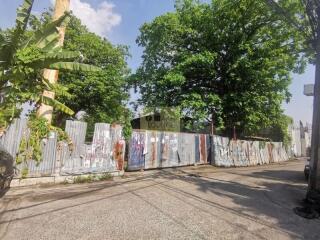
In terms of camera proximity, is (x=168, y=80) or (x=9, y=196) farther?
(x=168, y=80)

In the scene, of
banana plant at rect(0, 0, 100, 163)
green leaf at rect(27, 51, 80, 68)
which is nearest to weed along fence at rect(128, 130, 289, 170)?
banana plant at rect(0, 0, 100, 163)

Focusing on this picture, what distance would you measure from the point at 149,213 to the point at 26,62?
5.45m

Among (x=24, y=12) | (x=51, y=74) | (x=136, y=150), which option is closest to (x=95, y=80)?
(x=136, y=150)

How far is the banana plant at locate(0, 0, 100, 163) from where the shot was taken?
24.9 feet

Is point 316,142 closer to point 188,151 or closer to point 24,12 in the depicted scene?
point 24,12

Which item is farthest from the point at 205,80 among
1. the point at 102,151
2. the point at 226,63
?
the point at 102,151

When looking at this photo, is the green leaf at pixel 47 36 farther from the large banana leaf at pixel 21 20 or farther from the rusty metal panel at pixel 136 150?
the rusty metal panel at pixel 136 150

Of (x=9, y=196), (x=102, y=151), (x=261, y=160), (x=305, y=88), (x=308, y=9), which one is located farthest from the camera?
(x=261, y=160)

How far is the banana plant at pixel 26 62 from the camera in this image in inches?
299

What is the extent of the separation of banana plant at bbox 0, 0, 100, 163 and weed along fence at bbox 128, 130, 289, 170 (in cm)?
586

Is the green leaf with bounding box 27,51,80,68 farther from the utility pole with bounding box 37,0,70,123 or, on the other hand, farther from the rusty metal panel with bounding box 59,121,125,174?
the rusty metal panel with bounding box 59,121,125,174

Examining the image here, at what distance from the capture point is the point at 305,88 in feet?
45.2

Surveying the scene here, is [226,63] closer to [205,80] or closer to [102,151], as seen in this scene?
[205,80]

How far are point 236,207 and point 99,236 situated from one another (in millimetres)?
4247
